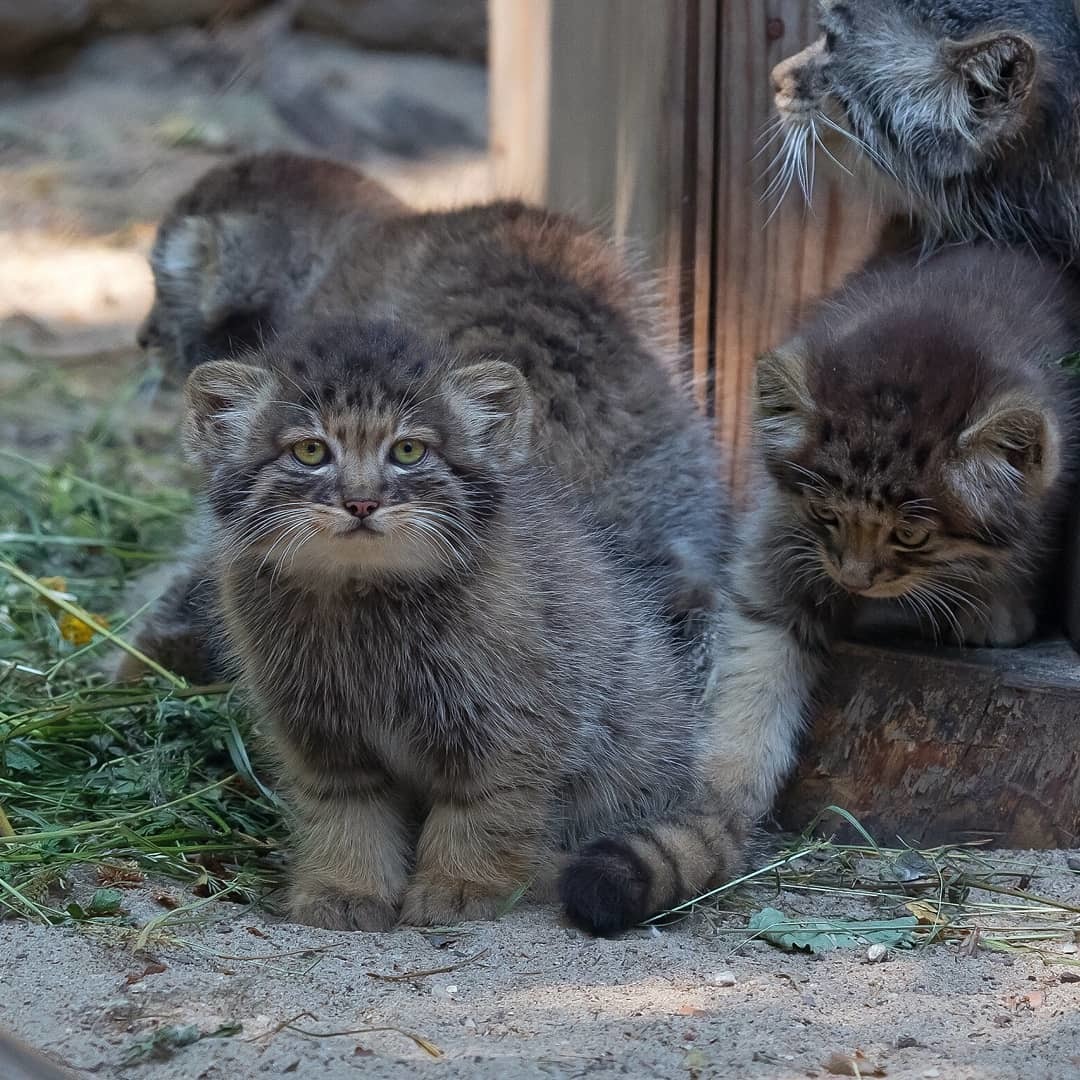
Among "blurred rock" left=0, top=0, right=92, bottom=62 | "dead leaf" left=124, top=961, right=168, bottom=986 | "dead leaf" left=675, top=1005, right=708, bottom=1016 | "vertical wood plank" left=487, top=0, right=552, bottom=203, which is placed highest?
"blurred rock" left=0, top=0, right=92, bottom=62

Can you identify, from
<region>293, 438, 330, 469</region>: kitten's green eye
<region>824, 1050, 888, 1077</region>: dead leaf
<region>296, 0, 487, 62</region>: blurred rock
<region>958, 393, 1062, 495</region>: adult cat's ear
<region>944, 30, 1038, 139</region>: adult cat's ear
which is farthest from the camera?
<region>296, 0, 487, 62</region>: blurred rock

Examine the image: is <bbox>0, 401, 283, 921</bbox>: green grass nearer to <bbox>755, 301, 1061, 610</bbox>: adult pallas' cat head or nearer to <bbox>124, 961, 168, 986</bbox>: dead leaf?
<bbox>124, 961, 168, 986</bbox>: dead leaf

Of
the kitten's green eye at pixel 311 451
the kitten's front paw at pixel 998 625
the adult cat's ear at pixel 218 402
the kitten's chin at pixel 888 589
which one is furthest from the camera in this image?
the kitten's front paw at pixel 998 625

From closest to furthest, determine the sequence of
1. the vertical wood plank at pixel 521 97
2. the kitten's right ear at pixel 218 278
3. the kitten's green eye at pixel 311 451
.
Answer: the kitten's green eye at pixel 311 451 < the kitten's right ear at pixel 218 278 < the vertical wood plank at pixel 521 97

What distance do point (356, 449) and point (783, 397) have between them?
122 cm

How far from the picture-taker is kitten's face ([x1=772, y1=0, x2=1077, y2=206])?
492 centimetres

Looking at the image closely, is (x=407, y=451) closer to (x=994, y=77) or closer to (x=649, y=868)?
(x=649, y=868)

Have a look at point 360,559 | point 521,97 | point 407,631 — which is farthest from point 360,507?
point 521,97

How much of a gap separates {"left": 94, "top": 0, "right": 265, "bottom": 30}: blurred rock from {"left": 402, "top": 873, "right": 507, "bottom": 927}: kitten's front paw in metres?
9.77

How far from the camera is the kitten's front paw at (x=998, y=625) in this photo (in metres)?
4.54

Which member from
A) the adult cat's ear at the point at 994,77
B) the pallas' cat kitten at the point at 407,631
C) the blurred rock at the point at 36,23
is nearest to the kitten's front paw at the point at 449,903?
the pallas' cat kitten at the point at 407,631

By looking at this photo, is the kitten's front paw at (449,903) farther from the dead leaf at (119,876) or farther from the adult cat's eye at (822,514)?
the adult cat's eye at (822,514)

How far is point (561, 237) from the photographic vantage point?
5.96 metres

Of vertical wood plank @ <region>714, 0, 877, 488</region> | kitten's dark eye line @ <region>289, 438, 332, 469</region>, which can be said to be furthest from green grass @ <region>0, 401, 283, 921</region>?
vertical wood plank @ <region>714, 0, 877, 488</region>
